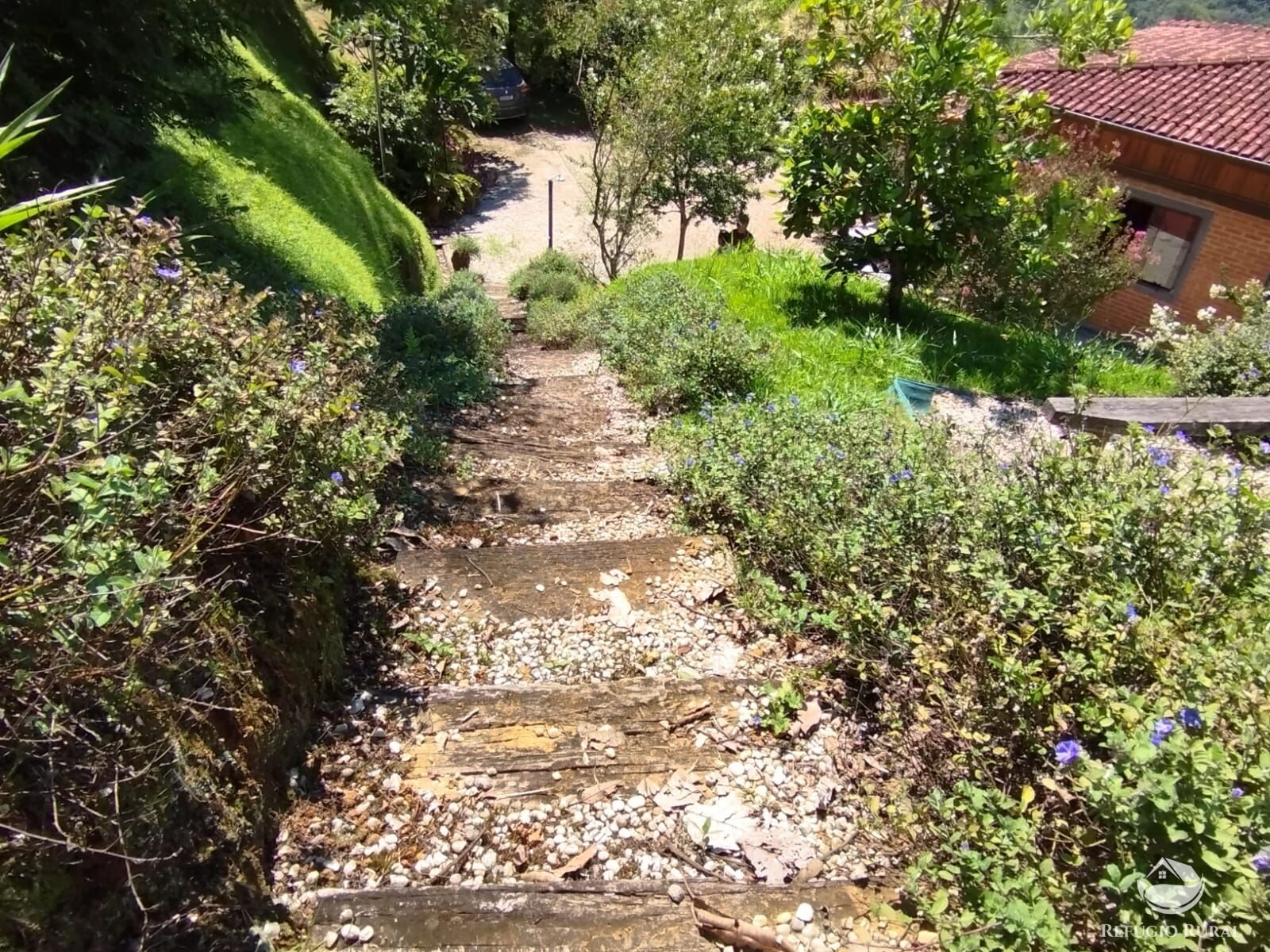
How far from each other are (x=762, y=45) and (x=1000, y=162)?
824 cm

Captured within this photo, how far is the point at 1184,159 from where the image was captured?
44.9ft

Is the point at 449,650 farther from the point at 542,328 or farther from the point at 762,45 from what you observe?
the point at 762,45

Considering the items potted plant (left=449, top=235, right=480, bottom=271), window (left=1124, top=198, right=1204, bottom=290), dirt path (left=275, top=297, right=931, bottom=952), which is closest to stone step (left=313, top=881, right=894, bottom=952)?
dirt path (left=275, top=297, right=931, bottom=952)

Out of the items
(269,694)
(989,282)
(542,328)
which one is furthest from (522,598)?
(989,282)

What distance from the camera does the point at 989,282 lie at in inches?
375

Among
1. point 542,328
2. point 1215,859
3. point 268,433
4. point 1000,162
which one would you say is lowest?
point 542,328

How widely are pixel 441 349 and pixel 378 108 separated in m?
10.9

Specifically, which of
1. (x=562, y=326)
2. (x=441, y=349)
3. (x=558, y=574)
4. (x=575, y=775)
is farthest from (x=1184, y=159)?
(x=575, y=775)

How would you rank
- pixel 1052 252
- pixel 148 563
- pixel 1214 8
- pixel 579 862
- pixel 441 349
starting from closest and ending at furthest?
pixel 148 563 < pixel 579 862 < pixel 441 349 < pixel 1052 252 < pixel 1214 8

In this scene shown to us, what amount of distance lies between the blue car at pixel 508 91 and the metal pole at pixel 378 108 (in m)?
6.55

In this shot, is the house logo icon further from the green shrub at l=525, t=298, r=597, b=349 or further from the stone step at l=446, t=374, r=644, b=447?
the green shrub at l=525, t=298, r=597, b=349

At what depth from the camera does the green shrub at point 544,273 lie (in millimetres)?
13180

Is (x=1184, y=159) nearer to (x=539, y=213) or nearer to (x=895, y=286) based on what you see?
(x=895, y=286)

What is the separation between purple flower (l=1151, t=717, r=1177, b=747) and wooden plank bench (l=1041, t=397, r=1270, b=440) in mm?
3552
